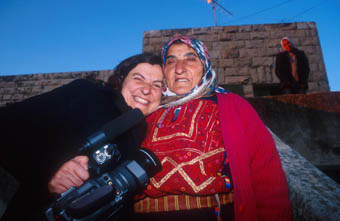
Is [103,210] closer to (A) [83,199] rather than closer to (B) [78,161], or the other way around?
(A) [83,199]

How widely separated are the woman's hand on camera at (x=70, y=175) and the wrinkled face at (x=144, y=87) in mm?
884

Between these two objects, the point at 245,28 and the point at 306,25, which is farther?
the point at 245,28

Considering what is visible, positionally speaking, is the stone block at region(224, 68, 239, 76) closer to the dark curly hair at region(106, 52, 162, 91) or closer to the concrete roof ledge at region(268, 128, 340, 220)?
the dark curly hair at region(106, 52, 162, 91)

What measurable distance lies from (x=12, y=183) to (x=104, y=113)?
2138mm

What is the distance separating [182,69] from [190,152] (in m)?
0.99

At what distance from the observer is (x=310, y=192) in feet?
3.38

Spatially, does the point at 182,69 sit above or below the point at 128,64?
below

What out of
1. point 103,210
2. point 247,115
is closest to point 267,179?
point 247,115

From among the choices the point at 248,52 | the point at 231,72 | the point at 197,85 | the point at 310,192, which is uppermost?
the point at 248,52

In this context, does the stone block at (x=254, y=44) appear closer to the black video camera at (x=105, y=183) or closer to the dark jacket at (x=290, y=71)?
the dark jacket at (x=290, y=71)

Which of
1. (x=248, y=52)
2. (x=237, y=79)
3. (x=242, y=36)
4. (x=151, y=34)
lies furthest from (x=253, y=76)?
(x=151, y=34)

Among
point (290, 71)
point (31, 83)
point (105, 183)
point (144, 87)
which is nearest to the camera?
point (105, 183)

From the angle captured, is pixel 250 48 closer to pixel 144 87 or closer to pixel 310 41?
pixel 310 41

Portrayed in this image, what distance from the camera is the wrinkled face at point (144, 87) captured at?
188cm
